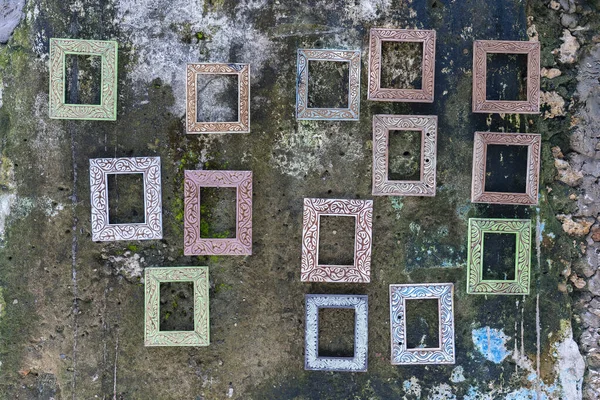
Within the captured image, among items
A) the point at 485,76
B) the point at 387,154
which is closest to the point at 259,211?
the point at 387,154

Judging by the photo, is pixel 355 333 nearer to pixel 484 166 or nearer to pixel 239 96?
pixel 484 166

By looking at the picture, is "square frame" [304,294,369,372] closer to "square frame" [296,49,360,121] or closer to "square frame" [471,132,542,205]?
"square frame" [471,132,542,205]

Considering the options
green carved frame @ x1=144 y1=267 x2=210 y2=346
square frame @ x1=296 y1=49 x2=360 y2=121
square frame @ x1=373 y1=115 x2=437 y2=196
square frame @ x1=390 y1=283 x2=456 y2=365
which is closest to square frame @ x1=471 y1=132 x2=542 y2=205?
square frame @ x1=373 y1=115 x2=437 y2=196

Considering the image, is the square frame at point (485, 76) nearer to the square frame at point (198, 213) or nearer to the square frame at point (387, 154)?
the square frame at point (387, 154)

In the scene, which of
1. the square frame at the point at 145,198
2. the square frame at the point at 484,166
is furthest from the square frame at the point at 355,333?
the square frame at the point at 145,198

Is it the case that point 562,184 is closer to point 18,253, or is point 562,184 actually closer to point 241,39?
point 241,39

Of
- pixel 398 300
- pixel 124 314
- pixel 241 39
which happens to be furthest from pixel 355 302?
pixel 241 39
